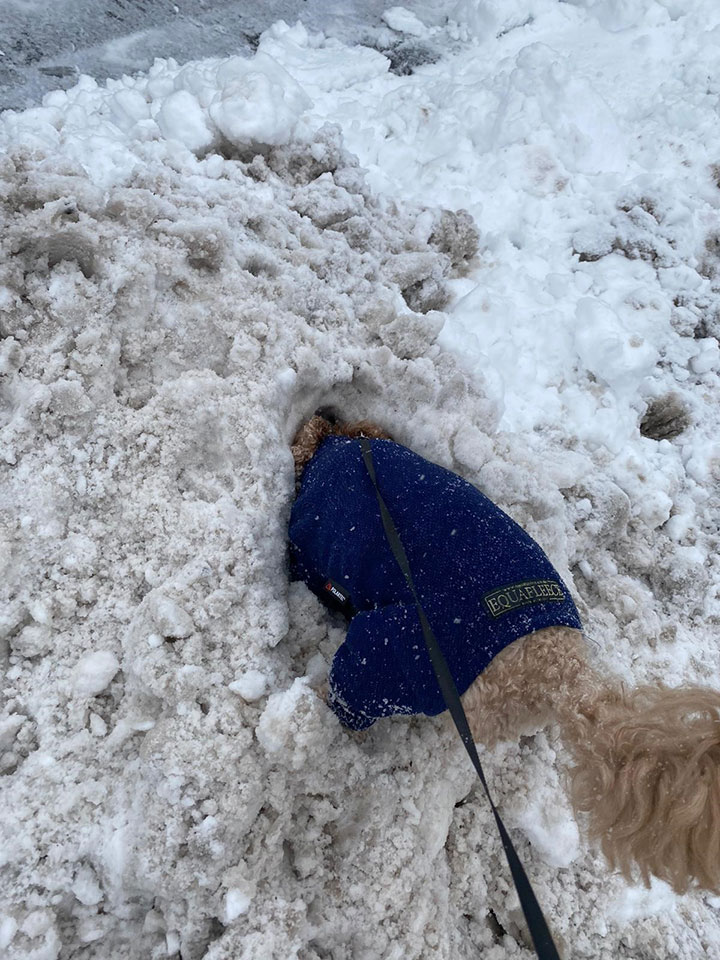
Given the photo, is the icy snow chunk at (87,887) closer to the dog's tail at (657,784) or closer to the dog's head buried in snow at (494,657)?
the dog's head buried in snow at (494,657)

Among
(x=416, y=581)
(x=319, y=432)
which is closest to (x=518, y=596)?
(x=416, y=581)

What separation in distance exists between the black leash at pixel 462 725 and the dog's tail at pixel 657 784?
0.22 meters

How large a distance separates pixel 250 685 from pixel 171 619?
1.01 ft

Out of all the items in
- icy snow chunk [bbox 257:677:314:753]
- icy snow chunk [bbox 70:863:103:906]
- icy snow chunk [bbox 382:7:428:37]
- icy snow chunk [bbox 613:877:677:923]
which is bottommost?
icy snow chunk [bbox 613:877:677:923]

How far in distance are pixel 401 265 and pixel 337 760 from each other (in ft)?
7.49

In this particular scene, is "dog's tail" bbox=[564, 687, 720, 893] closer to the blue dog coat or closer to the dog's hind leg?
the dog's hind leg

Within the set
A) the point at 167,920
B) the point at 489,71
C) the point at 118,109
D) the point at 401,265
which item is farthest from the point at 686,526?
the point at 118,109

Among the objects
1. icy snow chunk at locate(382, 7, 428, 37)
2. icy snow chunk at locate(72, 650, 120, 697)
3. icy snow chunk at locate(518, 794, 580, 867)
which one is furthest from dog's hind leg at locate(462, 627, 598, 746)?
icy snow chunk at locate(382, 7, 428, 37)

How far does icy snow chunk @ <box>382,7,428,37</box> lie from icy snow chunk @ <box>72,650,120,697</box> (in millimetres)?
4314

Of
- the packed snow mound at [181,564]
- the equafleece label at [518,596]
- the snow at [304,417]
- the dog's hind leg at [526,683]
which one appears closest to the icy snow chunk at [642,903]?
the snow at [304,417]

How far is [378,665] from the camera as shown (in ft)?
6.29

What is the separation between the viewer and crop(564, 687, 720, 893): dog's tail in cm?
141

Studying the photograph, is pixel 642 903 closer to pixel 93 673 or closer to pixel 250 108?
pixel 93 673

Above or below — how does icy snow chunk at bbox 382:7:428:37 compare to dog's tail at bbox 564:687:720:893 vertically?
above
